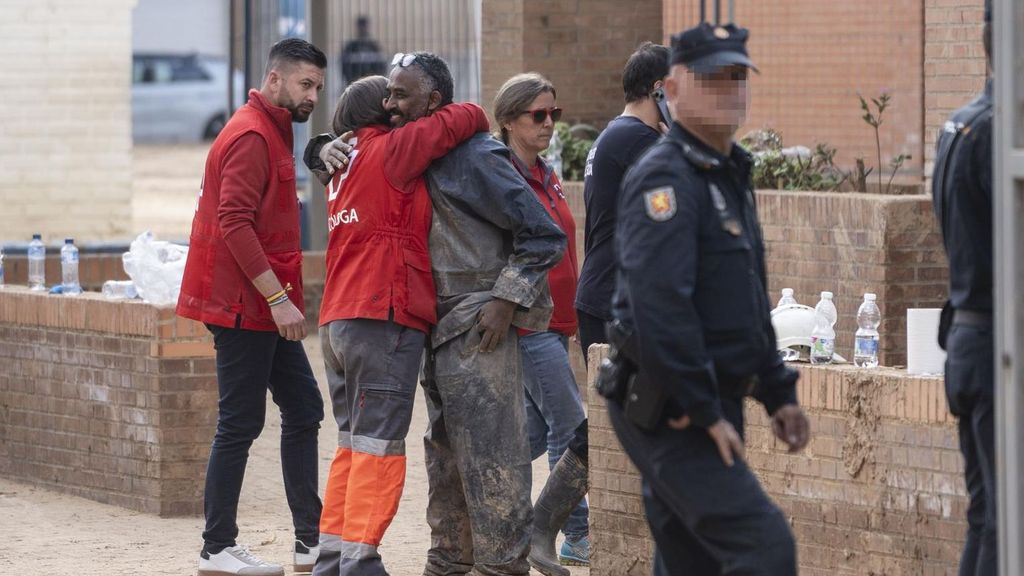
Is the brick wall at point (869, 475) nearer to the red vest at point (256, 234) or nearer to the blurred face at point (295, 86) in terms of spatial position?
the red vest at point (256, 234)

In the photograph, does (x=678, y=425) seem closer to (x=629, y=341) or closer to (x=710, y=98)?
(x=629, y=341)

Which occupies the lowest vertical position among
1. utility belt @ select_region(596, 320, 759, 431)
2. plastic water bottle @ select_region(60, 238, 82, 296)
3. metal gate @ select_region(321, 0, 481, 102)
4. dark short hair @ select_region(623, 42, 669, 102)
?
utility belt @ select_region(596, 320, 759, 431)

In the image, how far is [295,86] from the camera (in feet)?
20.8

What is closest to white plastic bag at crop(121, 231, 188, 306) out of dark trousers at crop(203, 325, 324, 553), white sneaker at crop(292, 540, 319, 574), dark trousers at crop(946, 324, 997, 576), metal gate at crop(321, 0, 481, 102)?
dark trousers at crop(203, 325, 324, 553)

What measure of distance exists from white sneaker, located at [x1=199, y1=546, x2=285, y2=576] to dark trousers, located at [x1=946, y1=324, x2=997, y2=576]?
9.60 ft

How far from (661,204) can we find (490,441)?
6.01 ft

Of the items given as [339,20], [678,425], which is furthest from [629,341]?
[339,20]

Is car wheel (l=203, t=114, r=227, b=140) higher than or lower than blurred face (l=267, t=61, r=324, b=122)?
higher

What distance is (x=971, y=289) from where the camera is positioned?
4.30 m

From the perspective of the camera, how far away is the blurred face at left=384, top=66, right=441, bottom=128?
5652mm

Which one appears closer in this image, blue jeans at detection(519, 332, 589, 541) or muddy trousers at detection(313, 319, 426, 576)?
muddy trousers at detection(313, 319, 426, 576)

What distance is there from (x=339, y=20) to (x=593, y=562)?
8696 mm

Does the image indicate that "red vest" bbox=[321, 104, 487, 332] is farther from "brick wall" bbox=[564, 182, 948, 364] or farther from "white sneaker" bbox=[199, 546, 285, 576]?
"brick wall" bbox=[564, 182, 948, 364]

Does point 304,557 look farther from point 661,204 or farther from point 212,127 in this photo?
point 212,127
